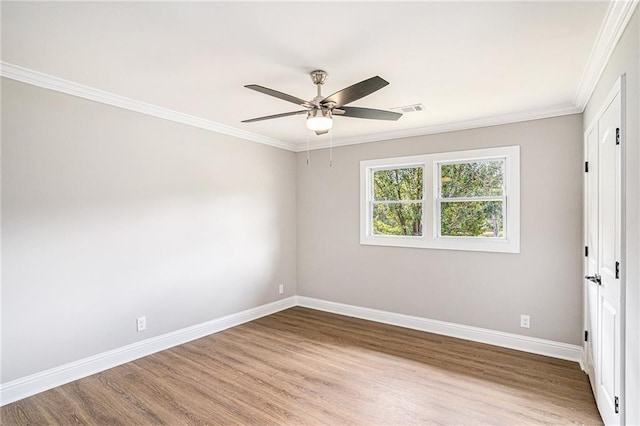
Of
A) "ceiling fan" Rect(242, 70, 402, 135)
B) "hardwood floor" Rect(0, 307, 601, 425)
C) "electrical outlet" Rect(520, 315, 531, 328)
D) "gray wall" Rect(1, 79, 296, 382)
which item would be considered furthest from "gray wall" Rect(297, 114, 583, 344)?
"ceiling fan" Rect(242, 70, 402, 135)

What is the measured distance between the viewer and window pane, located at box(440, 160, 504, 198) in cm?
380

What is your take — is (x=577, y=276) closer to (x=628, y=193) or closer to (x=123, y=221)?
(x=628, y=193)

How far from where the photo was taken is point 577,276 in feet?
10.9

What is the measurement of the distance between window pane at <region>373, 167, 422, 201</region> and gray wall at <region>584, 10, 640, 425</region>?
2.55 meters

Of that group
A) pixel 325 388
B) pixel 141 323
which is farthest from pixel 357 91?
pixel 141 323

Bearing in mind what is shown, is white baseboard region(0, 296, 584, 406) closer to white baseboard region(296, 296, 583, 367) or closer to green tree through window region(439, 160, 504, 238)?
white baseboard region(296, 296, 583, 367)

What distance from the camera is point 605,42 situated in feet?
6.75

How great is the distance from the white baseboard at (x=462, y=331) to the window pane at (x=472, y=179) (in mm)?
1540

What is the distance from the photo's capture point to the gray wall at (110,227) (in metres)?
2.61

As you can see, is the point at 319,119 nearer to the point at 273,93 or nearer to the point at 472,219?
the point at 273,93

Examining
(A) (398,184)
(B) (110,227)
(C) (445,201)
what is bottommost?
(B) (110,227)

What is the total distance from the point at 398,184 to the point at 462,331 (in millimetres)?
1938

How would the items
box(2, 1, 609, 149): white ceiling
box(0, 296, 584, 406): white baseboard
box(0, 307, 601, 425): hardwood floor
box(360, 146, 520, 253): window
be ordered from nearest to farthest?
box(2, 1, 609, 149): white ceiling → box(0, 307, 601, 425): hardwood floor → box(0, 296, 584, 406): white baseboard → box(360, 146, 520, 253): window

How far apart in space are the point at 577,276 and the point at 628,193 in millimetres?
1957
